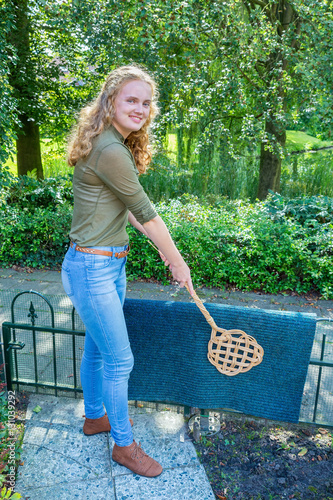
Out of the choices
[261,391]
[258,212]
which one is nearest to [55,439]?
[261,391]

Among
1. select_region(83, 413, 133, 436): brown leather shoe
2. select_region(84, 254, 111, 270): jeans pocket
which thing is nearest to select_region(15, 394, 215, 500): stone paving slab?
select_region(83, 413, 133, 436): brown leather shoe

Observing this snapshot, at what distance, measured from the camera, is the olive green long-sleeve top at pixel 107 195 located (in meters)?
1.87

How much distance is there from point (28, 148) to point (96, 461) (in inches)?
313

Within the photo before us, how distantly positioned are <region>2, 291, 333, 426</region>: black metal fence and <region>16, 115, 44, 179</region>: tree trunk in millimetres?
5833

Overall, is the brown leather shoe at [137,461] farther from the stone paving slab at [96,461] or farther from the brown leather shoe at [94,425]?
Result: the brown leather shoe at [94,425]

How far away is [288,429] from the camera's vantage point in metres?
2.74

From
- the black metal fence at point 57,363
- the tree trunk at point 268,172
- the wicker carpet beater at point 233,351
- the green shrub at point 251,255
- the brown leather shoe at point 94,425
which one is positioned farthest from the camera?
the tree trunk at point 268,172

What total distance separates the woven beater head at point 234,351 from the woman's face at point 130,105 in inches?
46.4

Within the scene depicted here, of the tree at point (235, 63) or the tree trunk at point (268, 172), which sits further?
the tree trunk at point (268, 172)

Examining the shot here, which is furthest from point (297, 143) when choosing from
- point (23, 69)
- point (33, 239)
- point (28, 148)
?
point (33, 239)

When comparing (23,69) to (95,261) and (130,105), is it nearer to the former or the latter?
(130,105)

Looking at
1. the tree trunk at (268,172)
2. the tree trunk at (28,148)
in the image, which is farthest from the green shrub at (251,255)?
the tree trunk at (28,148)

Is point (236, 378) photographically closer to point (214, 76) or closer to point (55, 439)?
point (55, 439)

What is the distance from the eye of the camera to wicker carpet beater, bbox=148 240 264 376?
2.37m
